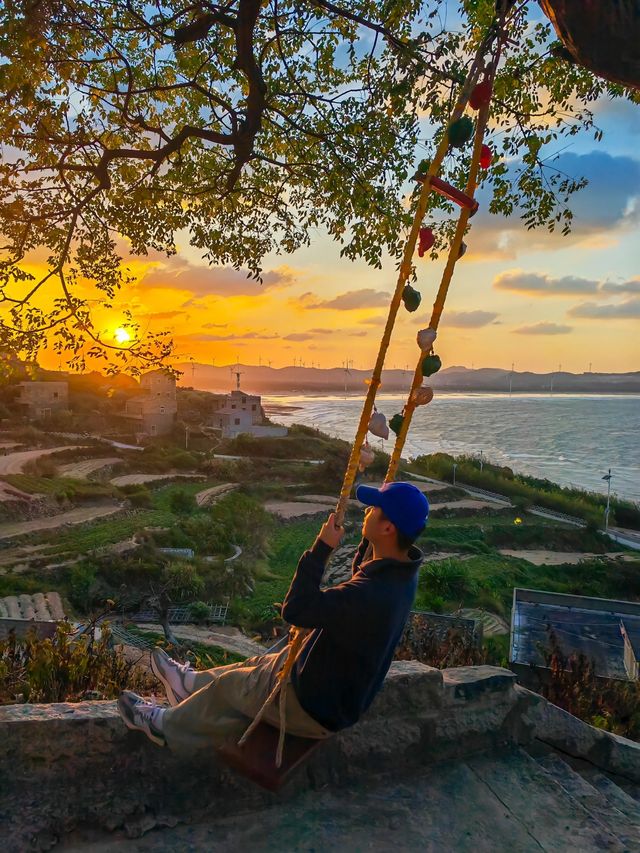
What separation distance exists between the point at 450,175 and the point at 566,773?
6.11 metres

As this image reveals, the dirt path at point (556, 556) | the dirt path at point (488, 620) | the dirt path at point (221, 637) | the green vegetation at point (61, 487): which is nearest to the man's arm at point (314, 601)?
the dirt path at point (221, 637)

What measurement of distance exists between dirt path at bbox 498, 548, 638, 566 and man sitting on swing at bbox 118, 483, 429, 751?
32.5 meters

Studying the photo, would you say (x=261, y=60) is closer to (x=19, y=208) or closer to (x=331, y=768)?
(x=19, y=208)

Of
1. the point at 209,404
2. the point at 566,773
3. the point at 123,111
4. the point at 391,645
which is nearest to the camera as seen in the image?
the point at 391,645

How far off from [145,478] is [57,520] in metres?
10.8

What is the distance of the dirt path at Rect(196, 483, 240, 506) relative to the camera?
126 feet

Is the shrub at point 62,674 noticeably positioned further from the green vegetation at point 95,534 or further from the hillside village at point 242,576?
the green vegetation at point 95,534

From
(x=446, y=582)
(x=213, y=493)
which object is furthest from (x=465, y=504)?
Result: (x=446, y=582)

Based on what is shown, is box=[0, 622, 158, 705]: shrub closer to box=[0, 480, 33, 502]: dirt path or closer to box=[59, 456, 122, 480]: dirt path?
box=[0, 480, 33, 502]: dirt path

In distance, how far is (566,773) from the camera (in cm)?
333

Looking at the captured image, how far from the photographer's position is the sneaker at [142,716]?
9.05ft

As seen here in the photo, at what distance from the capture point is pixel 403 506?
245cm

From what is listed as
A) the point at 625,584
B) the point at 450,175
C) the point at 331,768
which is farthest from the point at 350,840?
the point at 625,584

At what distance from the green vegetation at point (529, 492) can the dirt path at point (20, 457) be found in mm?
28732
